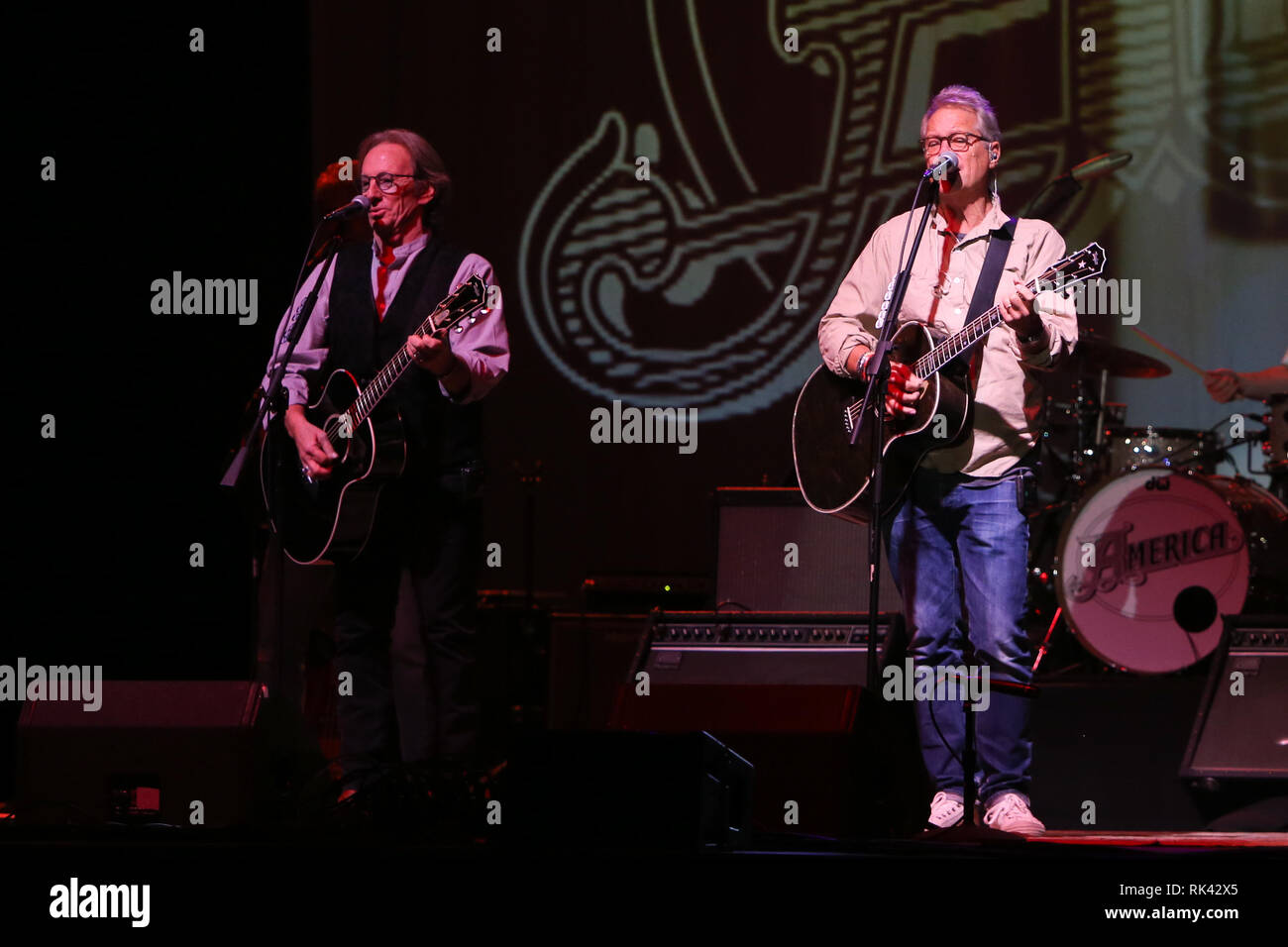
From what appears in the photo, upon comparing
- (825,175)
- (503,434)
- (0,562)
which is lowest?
(0,562)

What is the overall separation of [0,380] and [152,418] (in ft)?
1.76

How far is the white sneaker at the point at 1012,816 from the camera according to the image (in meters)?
3.91

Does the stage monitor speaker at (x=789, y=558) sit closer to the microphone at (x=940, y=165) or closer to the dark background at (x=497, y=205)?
the dark background at (x=497, y=205)

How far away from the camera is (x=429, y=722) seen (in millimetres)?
4430

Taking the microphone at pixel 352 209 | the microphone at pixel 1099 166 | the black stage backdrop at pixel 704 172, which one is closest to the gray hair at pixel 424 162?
the microphone at pixel 352 209

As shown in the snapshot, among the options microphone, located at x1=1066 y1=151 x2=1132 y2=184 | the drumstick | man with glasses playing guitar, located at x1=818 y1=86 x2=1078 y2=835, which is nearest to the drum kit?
the drumstick

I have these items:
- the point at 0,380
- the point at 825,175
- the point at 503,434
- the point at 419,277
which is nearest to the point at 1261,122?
the point at 825,175

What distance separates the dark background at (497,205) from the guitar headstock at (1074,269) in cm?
315

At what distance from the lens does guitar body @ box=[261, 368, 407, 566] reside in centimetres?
445

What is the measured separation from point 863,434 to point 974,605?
596 mm

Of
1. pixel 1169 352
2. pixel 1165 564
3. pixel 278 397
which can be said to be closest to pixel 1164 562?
pixel 1165 564
